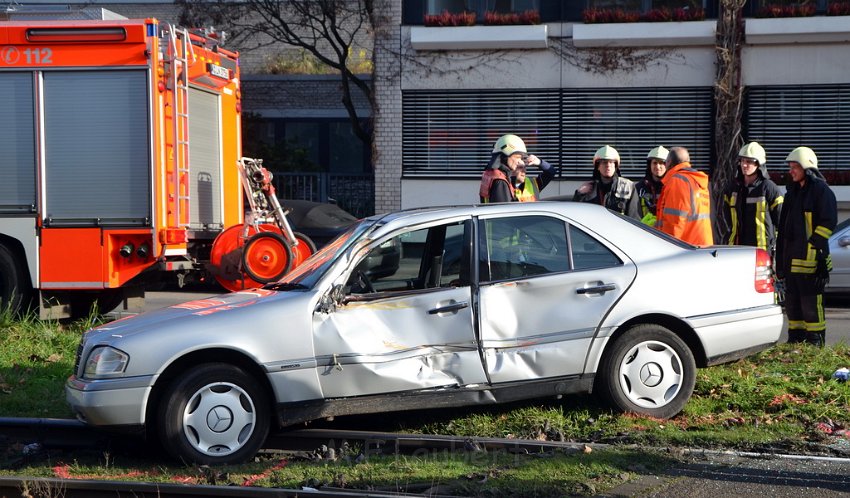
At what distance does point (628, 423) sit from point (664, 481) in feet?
3.47

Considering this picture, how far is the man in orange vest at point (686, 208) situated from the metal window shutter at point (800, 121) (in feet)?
35.1

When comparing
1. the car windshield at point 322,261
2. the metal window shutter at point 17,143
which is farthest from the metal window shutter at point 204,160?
the car windshield at point 322,261

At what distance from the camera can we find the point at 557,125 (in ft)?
63.1

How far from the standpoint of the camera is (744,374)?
24.3 feet

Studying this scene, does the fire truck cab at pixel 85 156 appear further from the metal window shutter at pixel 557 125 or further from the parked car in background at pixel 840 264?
the metal window shutter at pixel 557 125

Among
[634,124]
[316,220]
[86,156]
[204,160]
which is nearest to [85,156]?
[86,156]

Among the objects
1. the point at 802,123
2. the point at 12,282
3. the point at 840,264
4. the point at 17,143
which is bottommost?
the point at 840,264

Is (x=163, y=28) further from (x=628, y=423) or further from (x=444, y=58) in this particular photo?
(x=444, y=58)

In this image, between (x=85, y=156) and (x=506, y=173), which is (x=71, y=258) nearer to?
(x=85, y=156)

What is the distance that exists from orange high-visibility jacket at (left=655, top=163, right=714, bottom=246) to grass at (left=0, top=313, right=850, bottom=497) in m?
1.13

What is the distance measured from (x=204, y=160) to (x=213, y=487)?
6718mm

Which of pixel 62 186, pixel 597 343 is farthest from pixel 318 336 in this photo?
pixel 62 186

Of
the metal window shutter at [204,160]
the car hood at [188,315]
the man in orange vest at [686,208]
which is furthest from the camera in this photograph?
the metal window shutter at [204,160]

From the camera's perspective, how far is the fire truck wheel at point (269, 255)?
10.7 metres
